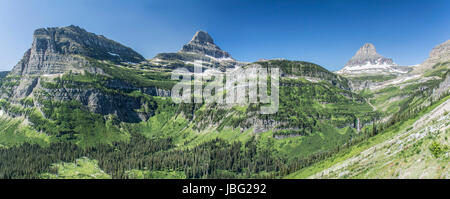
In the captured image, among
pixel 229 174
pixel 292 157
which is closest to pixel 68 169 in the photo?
pixel 229 174

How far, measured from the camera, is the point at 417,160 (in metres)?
46.8
